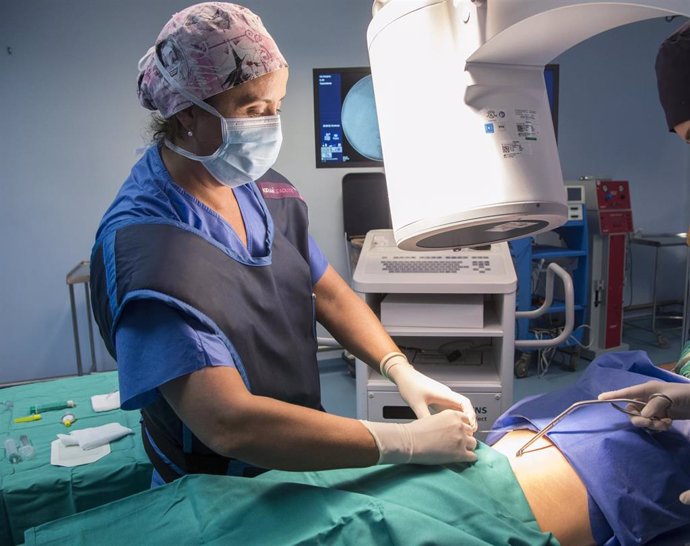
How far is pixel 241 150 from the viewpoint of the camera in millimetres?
1107

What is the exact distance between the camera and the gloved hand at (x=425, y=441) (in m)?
1.02

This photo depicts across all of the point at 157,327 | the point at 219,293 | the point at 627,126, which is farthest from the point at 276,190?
the point at 627,126

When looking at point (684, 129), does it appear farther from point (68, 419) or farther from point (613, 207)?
point (613, 207)

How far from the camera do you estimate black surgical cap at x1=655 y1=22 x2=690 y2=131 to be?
1.00 m

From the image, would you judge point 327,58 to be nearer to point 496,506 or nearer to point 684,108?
point 684,108

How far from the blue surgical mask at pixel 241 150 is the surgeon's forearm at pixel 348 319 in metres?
0.36

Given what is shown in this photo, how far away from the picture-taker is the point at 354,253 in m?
3.57

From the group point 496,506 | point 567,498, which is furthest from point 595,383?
point 496,506

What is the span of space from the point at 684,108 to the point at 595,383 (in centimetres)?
68

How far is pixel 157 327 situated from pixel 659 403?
100 cm

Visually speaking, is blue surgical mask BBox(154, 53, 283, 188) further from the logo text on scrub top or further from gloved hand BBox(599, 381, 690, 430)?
gloved hand BBox(599, 381, 690, 430)

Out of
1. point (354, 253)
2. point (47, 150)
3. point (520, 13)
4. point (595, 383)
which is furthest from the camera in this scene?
point (354, 253)

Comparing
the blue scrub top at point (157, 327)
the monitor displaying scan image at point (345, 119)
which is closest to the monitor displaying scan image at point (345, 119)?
the monitor displaying scan image at point (345, 119)

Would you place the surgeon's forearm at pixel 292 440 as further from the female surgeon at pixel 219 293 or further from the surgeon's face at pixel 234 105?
the surgeon's face at pixel 234 105
